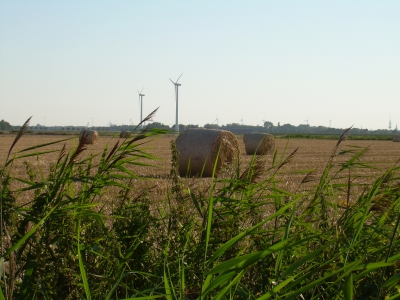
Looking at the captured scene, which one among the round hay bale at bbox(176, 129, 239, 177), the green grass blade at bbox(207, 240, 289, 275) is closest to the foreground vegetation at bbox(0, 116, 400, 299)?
the green grass blade at bbox(207, 240, 289, 275)

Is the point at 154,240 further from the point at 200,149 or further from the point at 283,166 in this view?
the point at 200,149

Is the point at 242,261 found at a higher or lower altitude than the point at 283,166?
higher

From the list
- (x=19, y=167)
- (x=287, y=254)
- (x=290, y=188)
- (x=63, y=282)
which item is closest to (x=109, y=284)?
(x=63, y=282)

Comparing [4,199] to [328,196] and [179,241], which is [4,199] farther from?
[328,196]

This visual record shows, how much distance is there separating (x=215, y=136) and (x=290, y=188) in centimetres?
653

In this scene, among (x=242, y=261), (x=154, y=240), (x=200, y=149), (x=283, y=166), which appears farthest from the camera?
(x=200, y=149)

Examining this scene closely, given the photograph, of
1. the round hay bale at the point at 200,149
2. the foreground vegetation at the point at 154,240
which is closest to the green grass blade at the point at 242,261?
the foreground vegetation at the point at 154,240

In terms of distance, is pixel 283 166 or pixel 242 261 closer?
pixel 242 261

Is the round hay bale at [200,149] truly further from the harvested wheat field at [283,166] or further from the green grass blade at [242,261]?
the green grass blade at [242,261]

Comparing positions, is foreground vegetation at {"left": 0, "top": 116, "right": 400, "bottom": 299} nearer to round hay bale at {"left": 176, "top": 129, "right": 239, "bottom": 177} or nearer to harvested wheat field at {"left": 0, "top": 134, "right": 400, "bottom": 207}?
harvested wheat field at {"left": 0, "top": 134, "right": 400, "bottom": 207}

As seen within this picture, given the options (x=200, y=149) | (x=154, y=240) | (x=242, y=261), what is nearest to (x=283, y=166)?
(x=200, y=149)

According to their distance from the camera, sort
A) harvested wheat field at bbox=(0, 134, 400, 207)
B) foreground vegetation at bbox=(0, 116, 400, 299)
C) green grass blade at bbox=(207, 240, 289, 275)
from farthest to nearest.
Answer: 1. harvested wheat field at bbox=(0, 134, 400, 207)
2. foreground vegetation at bbox=(0, 116, 400, 299)
3. green grass blade at bbox=(207, 240, 289, 275)

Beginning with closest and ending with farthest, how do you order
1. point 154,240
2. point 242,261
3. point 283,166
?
point 242,261 → point 154,240 → point 283,166

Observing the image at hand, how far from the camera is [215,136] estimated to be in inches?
632
